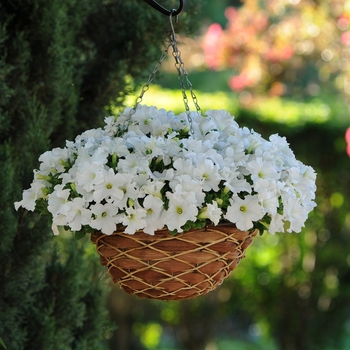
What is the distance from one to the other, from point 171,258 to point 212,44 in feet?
19.6

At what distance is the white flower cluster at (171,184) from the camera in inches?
54.3

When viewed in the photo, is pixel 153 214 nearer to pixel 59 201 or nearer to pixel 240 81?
pixel 59 201

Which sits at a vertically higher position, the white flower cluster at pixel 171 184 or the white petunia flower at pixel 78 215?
the white flower cluster at pixel 171 184

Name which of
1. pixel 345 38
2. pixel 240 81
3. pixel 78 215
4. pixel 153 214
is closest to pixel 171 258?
pixel 153 214

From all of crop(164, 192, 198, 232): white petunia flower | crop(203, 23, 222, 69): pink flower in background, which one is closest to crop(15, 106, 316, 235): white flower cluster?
crop(164, 192, 198, 232): white petunia flower

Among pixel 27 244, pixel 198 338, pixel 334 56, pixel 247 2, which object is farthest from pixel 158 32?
pixel 247 2

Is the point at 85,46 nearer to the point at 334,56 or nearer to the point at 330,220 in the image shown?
the point at 330,220

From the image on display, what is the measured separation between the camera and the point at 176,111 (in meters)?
4.92

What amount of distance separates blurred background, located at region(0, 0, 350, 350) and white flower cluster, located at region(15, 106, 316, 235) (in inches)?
29.7

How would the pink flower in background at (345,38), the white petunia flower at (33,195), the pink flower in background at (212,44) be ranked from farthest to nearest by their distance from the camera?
the pink flower in background at (212,44) → the pink flower in background at (345,38) → the white petunia flower at (33,195)

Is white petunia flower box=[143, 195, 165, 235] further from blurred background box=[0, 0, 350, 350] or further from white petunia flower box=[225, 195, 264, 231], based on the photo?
blurred background box=[0, 0, 350, 350]

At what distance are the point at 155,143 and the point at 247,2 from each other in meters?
5.74

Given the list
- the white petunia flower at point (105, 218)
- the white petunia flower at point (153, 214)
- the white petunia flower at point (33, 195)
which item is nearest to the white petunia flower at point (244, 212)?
the white petunia flower at point (153, 214)

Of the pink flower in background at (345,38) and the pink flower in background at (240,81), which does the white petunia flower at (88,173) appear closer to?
the pink flower in background at (345,38)
